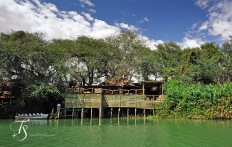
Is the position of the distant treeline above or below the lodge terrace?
above

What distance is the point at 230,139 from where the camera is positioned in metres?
13.2

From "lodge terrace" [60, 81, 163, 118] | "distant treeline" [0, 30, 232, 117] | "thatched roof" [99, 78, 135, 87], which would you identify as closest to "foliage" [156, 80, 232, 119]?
"distant treeline" [0, 30, 232, 117]

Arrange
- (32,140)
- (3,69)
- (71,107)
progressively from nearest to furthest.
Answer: (32,140) → (3,69) → (71,107)

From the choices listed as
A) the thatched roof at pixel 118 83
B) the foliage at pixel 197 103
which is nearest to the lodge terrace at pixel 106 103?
the thatched roof at pixel 118 83

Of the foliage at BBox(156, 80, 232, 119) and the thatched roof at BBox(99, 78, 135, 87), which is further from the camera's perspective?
the thatched roof at BBox(99, 78, 135, 87)

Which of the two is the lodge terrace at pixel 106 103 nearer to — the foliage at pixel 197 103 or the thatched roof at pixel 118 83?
the thatched roof at pixel 118 83

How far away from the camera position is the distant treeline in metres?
25.7

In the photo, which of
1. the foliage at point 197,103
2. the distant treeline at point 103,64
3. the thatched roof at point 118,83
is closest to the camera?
the foliage at point 197,103

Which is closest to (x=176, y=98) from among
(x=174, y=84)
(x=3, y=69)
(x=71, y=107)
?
(x=174, y=84)

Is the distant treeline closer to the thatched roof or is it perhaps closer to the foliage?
the foliage

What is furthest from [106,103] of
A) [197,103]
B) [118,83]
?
[197,103]

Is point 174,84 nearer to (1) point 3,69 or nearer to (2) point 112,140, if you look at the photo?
(2) point 112,140

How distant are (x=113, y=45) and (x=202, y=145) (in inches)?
1050

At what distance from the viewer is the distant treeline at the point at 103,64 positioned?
25.7 meters
